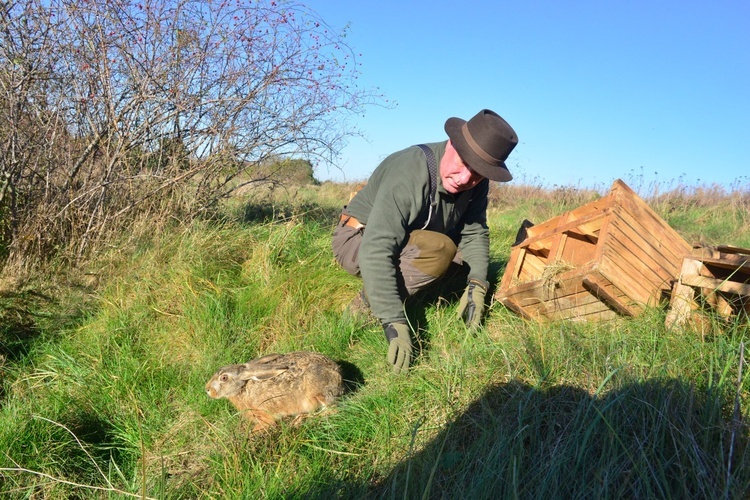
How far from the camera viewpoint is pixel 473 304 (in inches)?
169

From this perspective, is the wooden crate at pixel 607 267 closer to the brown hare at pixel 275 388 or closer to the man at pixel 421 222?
the man at pixel 421 222

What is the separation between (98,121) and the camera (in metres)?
5.68

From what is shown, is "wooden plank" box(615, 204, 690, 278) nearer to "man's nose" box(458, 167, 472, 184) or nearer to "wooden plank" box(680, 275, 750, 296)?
"wooden plank" box(680, 275, 750, 296)

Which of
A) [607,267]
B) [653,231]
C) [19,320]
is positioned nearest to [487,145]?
[607,267]

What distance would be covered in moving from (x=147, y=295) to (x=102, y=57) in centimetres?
251

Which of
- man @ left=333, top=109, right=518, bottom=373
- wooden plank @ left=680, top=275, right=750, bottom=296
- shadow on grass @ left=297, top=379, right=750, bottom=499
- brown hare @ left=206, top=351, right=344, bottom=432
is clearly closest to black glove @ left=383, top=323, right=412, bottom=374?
man @ left=333, top=109, right=518, bottom=373

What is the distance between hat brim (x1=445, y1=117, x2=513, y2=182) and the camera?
3814 millimetres

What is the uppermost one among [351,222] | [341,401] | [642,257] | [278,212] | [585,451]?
[278,212]

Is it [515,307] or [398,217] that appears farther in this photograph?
[515,307]

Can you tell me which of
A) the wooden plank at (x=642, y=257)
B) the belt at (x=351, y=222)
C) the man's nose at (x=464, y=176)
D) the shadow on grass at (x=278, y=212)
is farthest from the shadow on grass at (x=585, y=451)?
the shadow on grass at (x=278, y=212)

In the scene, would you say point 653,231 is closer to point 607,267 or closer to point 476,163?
point 607,267

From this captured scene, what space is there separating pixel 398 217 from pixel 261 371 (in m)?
1.43

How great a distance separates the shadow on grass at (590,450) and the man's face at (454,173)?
1.72m

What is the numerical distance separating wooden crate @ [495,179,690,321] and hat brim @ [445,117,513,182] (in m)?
0.74
